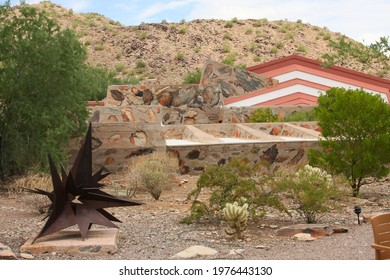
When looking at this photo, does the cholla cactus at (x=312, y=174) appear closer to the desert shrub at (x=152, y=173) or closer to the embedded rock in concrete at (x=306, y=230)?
the embedded rock in concrete at (x=306, y=230)

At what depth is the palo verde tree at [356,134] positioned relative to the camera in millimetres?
13156

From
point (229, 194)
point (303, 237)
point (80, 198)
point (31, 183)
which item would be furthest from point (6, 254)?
point (31, 183)

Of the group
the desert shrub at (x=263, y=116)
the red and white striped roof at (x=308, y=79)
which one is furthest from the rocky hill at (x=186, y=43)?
the desert shrub at (x=263, y=116)

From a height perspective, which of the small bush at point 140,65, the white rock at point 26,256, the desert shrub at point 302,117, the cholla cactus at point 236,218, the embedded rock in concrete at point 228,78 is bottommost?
the white rock at point 26,256

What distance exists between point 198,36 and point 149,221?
48.4m

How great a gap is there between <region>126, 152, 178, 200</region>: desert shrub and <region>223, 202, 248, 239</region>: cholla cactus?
131 inches

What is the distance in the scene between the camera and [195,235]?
32.5 feet

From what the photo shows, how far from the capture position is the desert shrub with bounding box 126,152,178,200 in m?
13.1

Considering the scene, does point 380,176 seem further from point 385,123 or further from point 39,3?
point 39,3

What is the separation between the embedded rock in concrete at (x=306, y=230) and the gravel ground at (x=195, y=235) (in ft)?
0.34

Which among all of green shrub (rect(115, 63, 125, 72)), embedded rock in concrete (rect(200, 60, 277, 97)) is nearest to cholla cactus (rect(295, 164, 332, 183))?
embedded rock in concrete (rect(200, 60, 277, 97))

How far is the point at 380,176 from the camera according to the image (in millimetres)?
13391

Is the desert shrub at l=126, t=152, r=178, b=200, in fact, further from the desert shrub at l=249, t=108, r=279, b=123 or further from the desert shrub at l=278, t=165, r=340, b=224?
the desert shrub at l=249, t=108, r=279, b=123

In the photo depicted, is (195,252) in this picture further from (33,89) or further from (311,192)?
(33,89)
